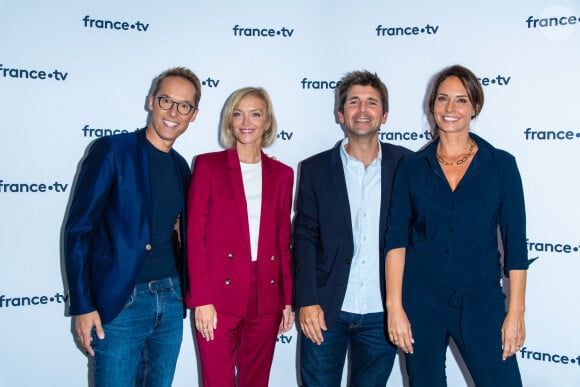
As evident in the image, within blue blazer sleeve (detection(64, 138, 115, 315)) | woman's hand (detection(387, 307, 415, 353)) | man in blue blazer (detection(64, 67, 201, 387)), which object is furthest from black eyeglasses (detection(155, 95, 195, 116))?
woman's hand (detection(387, 307, 415, 353))

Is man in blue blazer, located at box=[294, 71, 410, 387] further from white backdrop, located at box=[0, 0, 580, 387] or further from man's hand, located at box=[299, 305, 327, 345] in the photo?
white backdrop, located at box=[0, 0, 580, 387]

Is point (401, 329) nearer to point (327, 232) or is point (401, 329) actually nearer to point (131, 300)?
point (327, 232)

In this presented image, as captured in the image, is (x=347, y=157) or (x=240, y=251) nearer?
(x=240, y=251)

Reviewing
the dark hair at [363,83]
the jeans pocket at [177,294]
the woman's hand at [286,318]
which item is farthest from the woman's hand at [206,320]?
Result: the dark hair at [363,83]

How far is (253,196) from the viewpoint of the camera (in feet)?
8.25

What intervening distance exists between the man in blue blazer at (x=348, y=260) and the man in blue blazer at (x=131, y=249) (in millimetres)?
714

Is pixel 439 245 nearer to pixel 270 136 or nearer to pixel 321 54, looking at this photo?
pixel 270 136

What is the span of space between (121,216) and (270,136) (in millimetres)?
1008

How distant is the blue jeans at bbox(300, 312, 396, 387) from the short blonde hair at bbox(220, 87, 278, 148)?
115cm

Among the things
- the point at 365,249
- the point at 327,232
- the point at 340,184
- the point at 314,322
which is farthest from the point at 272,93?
the point at 314,322

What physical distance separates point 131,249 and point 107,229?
0.17 meters

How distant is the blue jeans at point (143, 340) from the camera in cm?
215

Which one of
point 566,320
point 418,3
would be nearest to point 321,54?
point 418,3

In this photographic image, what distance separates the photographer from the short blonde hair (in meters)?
2.56
